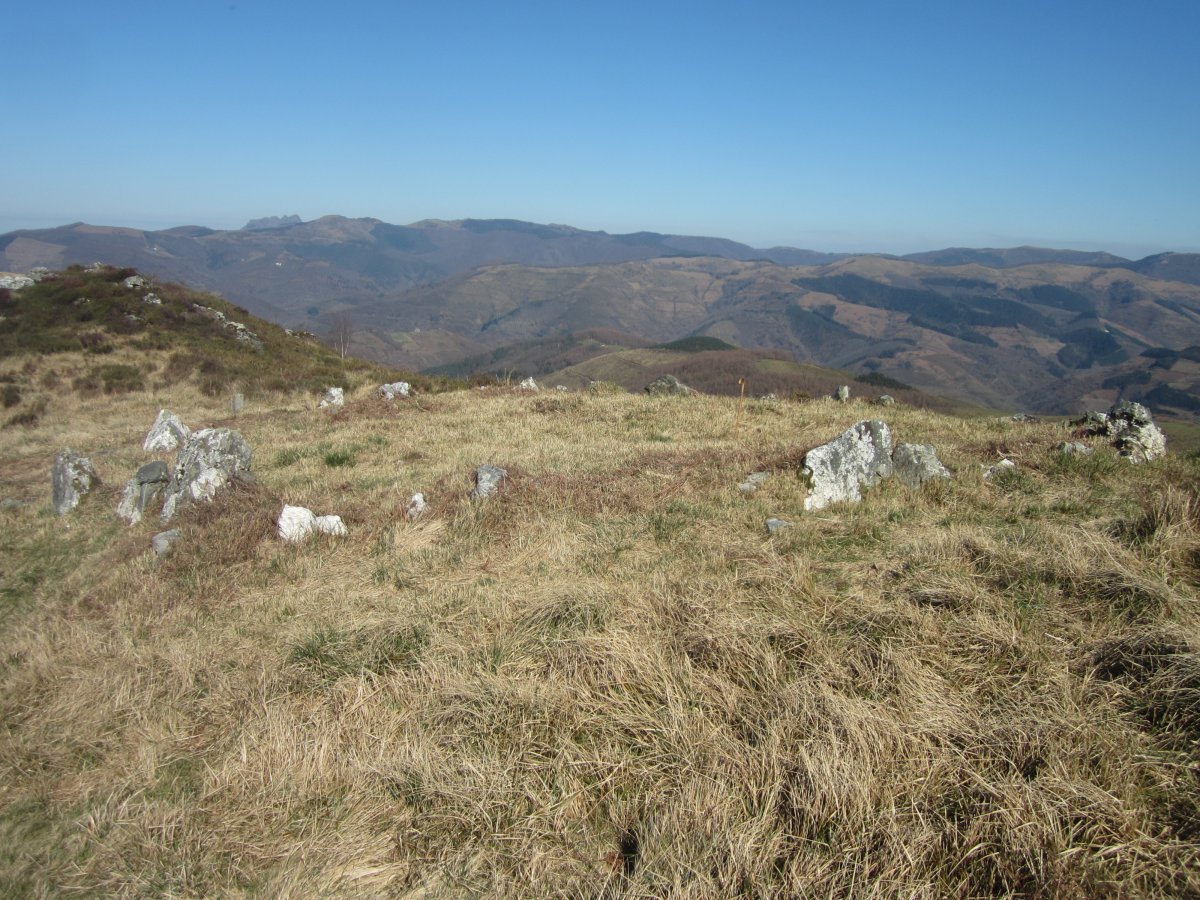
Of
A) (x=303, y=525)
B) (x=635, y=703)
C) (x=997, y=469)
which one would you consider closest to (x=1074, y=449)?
(x=997, y=469)

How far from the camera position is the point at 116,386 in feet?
87.5

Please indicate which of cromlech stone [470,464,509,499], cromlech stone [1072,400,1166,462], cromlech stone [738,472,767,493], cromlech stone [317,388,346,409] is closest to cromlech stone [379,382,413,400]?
cromlech stone [317,388,346,409]

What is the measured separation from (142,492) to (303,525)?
4.60 metres

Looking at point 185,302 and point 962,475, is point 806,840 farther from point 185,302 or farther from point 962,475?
point 185,302

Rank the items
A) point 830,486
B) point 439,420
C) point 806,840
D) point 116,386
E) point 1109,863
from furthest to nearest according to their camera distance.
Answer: point 116,386, point 439,420, point 830,486, point 806,840, point 1109,863

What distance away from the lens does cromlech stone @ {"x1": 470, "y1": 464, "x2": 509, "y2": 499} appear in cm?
974

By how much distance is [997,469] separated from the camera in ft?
30.8

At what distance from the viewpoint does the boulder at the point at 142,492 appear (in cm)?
1103

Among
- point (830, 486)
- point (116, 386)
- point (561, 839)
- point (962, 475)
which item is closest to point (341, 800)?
point (561, 839)

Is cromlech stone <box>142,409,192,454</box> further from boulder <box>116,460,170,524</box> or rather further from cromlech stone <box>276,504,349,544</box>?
cromlech stone <box>276,504,349,544</box>

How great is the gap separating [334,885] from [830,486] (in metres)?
7.38

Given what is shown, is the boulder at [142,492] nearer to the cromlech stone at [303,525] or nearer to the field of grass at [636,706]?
the field of grass at [636,706]

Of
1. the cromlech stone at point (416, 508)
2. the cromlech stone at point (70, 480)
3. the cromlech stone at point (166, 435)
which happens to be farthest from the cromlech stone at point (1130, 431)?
the cromlech stone at point (166, 435)

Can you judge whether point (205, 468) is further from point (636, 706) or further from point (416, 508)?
point (636, 706)
